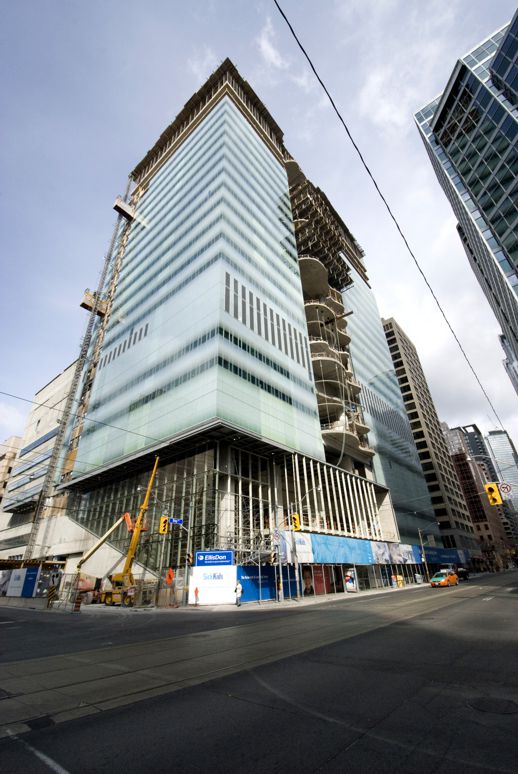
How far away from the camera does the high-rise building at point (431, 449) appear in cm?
9212

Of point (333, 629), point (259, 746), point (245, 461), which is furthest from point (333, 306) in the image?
point (259, 746)

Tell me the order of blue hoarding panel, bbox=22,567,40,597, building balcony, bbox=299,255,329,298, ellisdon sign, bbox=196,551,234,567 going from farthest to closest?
1. building balcony, bbox=299,255,329,298
2. blue hoarding panel, bbox=22,567,40,597
3. ellisdon sign, bbox=196,551,234,567

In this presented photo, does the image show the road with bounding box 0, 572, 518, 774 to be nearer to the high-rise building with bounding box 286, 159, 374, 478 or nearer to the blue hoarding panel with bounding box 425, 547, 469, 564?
the high-rise building with bounding box 286, 159, 374, 478

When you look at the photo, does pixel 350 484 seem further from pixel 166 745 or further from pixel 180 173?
pixel 180 173

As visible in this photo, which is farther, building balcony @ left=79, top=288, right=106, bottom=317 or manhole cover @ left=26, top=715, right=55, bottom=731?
building balcony @ left=79, top=288, right=106, bottom=317

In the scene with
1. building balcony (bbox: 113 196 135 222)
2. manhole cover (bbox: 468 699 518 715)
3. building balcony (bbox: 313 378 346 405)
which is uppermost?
building balcony (bbox: 113 196 135 222)

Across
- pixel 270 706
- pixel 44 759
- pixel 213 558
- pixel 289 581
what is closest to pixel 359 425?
pixel 289 581

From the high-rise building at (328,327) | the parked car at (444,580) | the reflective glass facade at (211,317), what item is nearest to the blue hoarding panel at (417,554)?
the high-rise building at (328,327)

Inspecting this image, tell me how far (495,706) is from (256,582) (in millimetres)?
29461

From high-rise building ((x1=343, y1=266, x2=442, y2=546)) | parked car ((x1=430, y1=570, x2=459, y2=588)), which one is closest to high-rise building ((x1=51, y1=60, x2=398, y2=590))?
high-rise building ((x1=343, y1=266, x2=442, y2=546))

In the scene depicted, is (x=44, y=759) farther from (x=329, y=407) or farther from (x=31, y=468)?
(x=31, y=468)

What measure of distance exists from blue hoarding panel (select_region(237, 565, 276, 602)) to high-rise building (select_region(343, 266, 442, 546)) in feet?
101

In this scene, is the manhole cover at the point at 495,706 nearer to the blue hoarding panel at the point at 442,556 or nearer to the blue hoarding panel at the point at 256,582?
the blue hoarding panel at the point at 256,582

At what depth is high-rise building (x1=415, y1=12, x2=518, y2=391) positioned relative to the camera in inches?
1839
